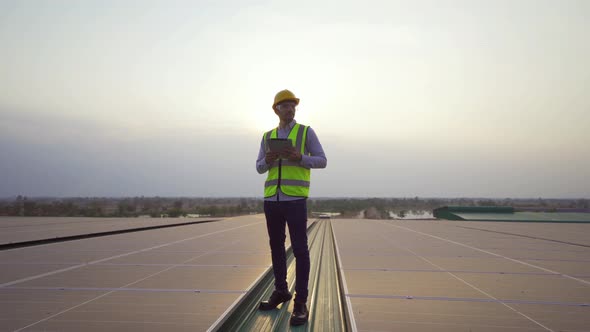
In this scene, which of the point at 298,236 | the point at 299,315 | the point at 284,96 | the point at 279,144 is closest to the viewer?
the point at 299,315

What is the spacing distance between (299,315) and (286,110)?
183 cm

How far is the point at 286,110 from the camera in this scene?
2871 millimetres

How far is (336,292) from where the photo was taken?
336 centimetres

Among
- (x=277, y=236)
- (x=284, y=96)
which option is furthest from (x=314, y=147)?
(x=277, y=236)

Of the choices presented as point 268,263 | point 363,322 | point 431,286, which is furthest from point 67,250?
point 431,286

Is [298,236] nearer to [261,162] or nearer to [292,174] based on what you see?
[292,174]

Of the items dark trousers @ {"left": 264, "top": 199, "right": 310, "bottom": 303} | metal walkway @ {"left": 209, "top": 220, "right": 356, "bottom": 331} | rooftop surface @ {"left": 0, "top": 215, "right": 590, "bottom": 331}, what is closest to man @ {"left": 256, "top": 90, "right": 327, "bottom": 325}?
dark trousers @ {"left": 264, "top": 199, "right": 310, "bottom": 303}

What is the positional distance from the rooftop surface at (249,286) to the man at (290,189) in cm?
44

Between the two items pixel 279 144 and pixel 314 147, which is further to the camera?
pixel 314 147

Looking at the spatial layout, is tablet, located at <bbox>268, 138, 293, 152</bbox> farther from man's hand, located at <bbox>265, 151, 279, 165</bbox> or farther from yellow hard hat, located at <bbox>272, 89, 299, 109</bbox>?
yellow hard hat, located at <bbox>272, 89, 299, 109</bbox>

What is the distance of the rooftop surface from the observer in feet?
7.64

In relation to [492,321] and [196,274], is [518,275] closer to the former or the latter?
[492,321]

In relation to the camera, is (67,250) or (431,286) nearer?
(431,286)

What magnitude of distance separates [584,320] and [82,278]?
4950 mm
